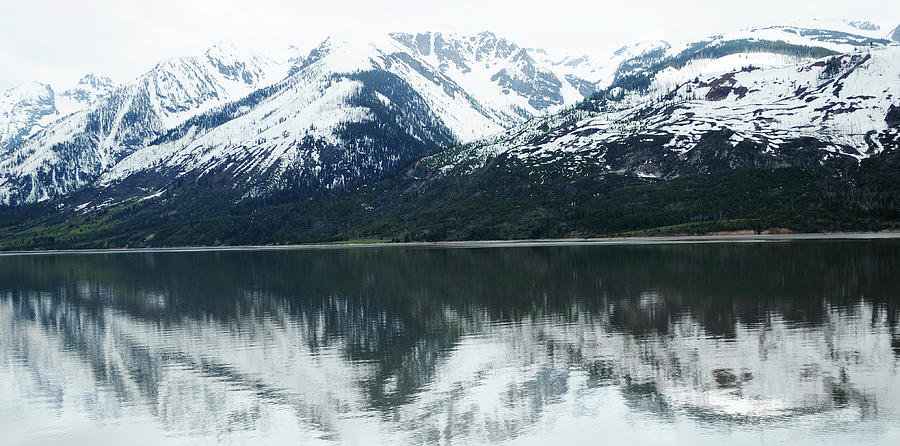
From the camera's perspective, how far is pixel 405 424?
36.3 metres

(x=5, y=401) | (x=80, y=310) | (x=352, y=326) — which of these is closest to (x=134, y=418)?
(x=5, y=401)

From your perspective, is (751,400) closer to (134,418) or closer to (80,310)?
(134,418)

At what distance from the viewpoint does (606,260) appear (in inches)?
5241

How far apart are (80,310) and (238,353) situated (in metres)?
44.3

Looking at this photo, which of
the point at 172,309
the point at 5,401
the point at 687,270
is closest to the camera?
the point at 5,401

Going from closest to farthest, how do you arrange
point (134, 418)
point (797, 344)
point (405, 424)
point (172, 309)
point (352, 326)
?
1. point (405, 424)
2. point (134, 418)
3. point (797, 344)
4. point (352, 326)
5. point (172, 309)

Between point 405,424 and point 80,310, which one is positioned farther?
point 80,310

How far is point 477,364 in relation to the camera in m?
49.0

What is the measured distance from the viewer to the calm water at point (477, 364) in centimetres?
3581

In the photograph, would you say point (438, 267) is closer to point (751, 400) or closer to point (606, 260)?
point (606, 260)

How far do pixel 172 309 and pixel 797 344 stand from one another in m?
66.9

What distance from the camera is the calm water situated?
117 ft

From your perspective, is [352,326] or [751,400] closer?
[751,400]

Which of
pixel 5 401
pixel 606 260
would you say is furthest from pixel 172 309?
pixel 606 260
